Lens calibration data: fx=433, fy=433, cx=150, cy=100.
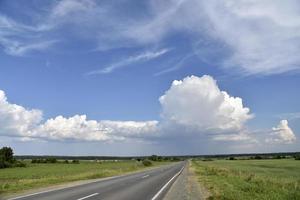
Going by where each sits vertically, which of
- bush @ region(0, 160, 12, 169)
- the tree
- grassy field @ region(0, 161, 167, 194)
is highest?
the tree

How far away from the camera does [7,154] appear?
124375mm

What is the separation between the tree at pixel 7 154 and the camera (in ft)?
400

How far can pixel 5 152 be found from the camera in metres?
124

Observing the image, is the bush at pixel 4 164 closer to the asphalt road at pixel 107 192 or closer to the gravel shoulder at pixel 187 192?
the asphalt road at pixel 107 192

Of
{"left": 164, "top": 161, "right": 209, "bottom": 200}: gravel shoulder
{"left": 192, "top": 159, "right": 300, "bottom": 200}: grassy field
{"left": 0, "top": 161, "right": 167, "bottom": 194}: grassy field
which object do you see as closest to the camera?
{"left": 192, "top": 159, "right": 300, "bottom": 200}: grassy field

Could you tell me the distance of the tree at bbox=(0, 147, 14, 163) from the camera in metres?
122

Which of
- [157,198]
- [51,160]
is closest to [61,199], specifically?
[157,198]

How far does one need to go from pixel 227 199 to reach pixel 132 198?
4007 millimetres

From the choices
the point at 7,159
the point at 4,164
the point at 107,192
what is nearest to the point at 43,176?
the point at 107,192

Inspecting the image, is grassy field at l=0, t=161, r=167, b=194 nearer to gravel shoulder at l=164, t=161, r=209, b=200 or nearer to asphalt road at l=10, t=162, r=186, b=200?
asphalt road at l=10, t=162, r=186, b=200

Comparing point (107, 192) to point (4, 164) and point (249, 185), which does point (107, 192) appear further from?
point (4, 164)

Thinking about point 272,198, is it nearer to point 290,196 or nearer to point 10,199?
point 290,196

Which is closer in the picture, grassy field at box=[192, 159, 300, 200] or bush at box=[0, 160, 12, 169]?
grassy field at box=[192, 159, 300, 200]

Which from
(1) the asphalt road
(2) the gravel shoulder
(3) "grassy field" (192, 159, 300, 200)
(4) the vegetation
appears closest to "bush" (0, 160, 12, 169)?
(4) the vegetation
